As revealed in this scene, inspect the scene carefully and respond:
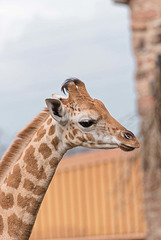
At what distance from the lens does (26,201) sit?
3328 millimetres

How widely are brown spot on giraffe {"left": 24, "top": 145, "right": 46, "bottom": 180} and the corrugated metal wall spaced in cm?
614

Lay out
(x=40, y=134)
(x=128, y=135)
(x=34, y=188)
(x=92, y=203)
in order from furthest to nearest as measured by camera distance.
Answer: (x=92, y=203) < (x=40, y=134) < (x=34, y=188) < (x=128, y=135)

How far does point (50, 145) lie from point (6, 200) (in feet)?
1.40

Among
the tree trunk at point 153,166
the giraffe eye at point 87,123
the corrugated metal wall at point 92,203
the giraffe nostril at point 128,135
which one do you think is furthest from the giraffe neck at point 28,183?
the corrugated metal wall at point 92,203

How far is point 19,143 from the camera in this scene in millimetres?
3555

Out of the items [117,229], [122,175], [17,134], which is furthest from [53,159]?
[117,229]

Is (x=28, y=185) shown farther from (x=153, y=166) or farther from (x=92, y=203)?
(x=92, y=203)

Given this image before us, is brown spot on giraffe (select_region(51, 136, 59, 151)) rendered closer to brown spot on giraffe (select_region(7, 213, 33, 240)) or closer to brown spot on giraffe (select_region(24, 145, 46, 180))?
brown spot on giraffe (select_region(24, 145, 46, 180))

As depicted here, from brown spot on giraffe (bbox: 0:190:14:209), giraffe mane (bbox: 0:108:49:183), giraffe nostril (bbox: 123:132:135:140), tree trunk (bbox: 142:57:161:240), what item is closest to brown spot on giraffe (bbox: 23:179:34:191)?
brown spot on giraffe (bbox: 0:190:14:209)

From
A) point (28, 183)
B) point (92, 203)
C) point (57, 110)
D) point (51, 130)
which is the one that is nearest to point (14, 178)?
point (28, 183)

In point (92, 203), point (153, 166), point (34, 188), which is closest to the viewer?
point (34, 188)

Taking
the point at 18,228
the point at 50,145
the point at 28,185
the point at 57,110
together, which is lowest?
the point at 18,228

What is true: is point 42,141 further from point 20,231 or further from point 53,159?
point 20,231

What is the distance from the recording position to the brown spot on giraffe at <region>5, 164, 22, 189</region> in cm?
340
